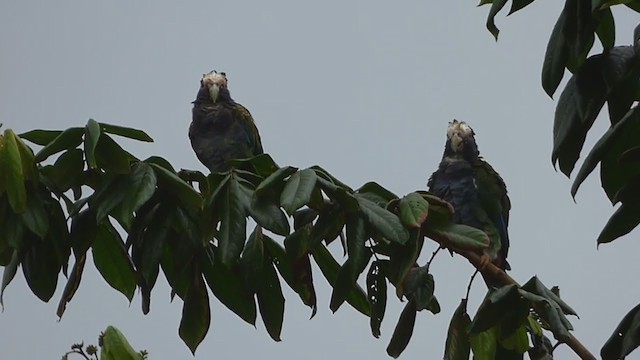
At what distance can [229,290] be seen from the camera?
189 cm

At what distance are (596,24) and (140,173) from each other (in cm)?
80

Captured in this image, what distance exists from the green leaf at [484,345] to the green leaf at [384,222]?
0.23 m

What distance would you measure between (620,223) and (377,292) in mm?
501

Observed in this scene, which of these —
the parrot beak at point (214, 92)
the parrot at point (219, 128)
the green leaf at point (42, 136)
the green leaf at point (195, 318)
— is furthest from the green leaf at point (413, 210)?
the parrot beak at point (214, 92)

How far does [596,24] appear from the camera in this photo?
1.60 metres

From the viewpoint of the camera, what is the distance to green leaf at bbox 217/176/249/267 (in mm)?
1652

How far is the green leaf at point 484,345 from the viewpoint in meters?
1.73

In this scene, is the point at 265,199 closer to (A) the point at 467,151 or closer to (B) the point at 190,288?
(B) the point at 190,288

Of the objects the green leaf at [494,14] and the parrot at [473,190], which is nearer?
the green leaf at [494,14]

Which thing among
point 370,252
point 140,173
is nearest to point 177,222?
point 140,173

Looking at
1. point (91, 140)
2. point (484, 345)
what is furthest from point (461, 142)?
point (91, 140)

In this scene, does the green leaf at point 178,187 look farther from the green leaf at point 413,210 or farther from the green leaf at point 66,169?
the green leaf at point 413,210

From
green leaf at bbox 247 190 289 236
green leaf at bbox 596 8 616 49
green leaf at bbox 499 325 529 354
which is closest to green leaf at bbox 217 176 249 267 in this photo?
green leaf at bbox 247 190 289 236

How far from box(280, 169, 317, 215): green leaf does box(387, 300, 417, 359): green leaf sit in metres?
0.33
